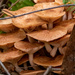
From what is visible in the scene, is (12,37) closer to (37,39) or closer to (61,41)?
(37,39)

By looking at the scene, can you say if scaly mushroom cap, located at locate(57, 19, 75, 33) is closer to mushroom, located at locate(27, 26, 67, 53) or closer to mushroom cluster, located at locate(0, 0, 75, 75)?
mushroom cluster, located at locate(0, 0, 75, 75)

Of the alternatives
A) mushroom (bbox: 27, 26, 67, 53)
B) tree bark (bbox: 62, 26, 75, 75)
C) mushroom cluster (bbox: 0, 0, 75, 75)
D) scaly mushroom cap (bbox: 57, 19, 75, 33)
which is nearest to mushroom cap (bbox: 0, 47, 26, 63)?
mushroom cluster (bbox: 0, 0, 75, 75)

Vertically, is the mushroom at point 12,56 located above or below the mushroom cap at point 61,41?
below

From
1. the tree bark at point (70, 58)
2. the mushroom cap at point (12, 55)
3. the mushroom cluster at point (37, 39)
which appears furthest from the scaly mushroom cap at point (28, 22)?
the tree bark at point (70, 58)

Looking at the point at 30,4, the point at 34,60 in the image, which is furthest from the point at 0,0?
the point at 34,60

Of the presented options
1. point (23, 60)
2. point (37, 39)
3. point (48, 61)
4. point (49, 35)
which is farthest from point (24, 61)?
point (49, 35)

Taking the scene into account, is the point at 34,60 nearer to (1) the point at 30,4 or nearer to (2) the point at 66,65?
(2) the point at 66,65

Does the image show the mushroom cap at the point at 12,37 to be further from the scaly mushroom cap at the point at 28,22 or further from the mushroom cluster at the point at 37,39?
the scaly mushroom cap at the point at 28,22
